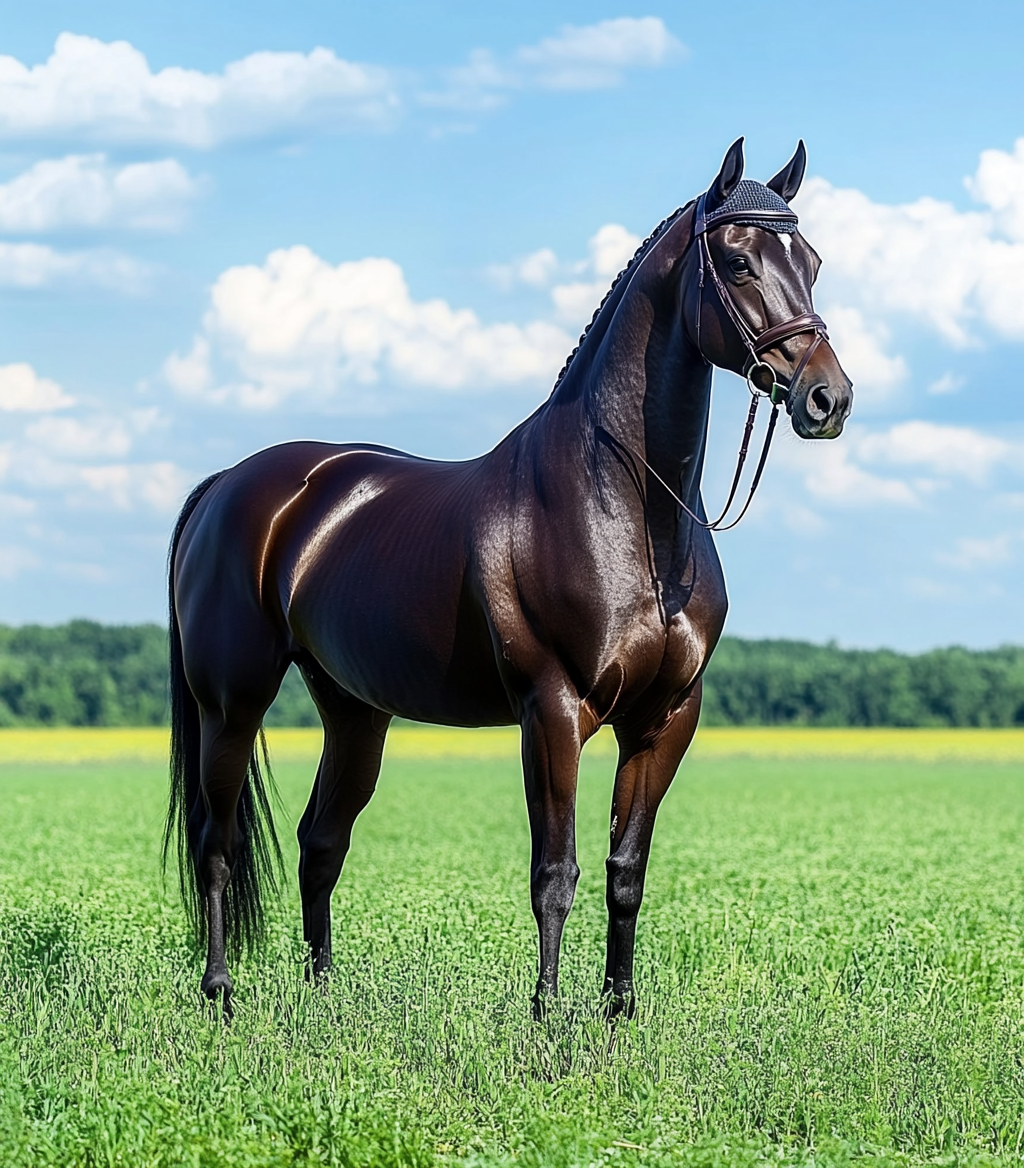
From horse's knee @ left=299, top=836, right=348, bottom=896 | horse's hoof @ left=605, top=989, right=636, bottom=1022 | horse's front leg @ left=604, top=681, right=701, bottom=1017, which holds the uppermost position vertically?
horse's front leg @ left=604, top=681, right=701, bottom=1017

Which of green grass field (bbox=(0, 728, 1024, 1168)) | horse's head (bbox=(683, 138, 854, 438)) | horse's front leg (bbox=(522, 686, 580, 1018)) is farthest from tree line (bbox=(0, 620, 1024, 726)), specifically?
horse's head (bbox=(683, 138, 854, 438))

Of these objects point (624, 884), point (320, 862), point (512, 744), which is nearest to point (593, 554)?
point (624, 884)

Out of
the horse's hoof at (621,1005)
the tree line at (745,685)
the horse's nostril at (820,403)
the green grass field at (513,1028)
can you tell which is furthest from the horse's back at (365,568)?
the tree line at (745,685)

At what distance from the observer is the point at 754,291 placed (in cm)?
593

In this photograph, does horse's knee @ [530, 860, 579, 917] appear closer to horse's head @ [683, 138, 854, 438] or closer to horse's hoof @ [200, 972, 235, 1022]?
horse's head @ [683, 138, 854, 438]

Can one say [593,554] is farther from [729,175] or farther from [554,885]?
[729,175]

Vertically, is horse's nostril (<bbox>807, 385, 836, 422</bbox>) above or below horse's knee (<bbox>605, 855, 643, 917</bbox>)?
above

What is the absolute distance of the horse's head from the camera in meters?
5.81

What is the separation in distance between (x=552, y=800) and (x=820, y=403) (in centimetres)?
188

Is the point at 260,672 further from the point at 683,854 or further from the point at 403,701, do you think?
the point at 683,854

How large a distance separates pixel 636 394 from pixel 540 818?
180 centimetres

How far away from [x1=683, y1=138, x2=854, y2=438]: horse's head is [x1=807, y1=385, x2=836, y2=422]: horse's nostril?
0.16ft

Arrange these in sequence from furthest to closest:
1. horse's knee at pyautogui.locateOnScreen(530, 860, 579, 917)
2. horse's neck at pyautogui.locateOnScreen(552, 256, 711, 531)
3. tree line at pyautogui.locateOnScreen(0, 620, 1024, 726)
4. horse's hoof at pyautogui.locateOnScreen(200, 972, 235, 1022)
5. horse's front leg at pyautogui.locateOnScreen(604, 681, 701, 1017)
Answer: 1. tree line at pyautogui.locateOnScreen(0, 620, 1024, 726)
2. horse's hoof at pyautogui.locateOnScreen(200, 972, 235, 1022)
3. horse's front leg at pyautogui.locateOnScreen(604, 681, 701, 1017)
4. horse's neck at pyautogui.locateOnScreen(552, 256, 711, 531)
5. horse's knee at pyautogui.locateOnScreen(530, 860, 579, 917)

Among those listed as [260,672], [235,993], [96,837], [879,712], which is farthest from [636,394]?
[879,712]
